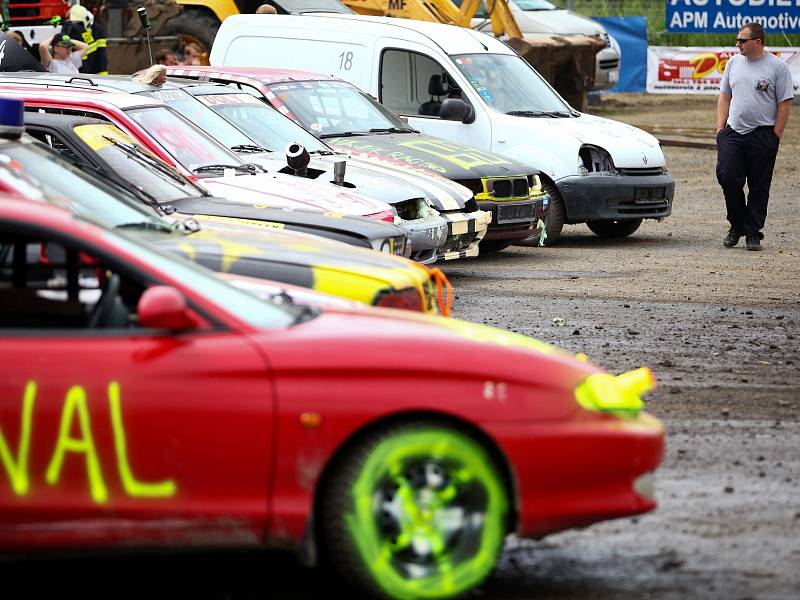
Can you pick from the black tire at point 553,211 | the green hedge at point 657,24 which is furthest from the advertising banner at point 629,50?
the black tire at point 553,211

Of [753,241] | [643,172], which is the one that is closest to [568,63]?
[643,172]

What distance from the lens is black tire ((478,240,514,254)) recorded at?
14.3m

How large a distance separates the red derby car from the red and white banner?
87.5 feet

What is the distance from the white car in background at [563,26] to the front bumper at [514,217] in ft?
45.1

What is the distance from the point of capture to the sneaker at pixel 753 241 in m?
15.0

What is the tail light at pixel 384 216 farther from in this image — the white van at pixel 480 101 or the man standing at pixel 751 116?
the man standing at pixel 751 116

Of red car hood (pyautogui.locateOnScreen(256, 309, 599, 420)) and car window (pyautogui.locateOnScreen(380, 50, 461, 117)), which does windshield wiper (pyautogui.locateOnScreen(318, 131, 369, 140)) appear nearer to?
car window (pyautogui.locateOnScreen(380, 50, 461, 117))

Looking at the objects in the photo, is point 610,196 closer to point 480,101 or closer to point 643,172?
point 643,172

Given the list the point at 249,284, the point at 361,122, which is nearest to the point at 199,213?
the point at 249,284

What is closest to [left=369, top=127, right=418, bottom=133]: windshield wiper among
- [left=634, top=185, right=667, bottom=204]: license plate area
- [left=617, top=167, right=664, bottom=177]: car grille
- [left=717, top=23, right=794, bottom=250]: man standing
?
[left=617, top=167, right=664, bottom=177]: car grille

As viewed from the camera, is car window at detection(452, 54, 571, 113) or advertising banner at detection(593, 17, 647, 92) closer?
car window at detection(452, 54, 571, 113)

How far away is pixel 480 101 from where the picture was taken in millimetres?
15375

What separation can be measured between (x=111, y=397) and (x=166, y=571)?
101cm

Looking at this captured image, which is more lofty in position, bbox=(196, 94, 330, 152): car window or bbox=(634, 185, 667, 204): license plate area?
bbox=(196, 94, 330, 152): car window
